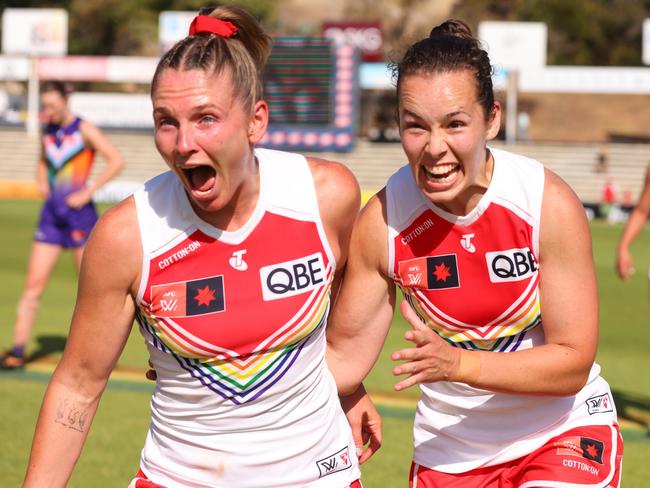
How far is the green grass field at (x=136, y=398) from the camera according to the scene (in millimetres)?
6766

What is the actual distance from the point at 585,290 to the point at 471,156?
60 cm

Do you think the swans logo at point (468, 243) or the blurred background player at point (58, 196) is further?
the blurred background player at point (58, 196)

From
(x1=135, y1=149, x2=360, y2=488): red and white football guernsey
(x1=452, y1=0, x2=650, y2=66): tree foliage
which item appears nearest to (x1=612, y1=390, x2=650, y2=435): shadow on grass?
(x1=135, y1=149, x2=360, y2=488): red and white football guernsey

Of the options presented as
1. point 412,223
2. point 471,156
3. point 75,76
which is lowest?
point 75,76

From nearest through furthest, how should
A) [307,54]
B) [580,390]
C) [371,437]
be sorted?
[580,390] < [371,437] < [307,54]

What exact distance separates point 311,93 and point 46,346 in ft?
59.5

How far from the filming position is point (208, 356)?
345 centimetres

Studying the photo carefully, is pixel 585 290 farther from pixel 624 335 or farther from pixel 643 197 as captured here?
pixel 624 335

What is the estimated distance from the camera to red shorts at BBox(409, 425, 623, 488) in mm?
3807

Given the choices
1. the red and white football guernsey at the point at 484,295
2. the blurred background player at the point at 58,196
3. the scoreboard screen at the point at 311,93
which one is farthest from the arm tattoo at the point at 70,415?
the scoreboard screen at the point at 311,93

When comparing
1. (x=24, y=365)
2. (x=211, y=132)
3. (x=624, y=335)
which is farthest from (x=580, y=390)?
(x=624, y=335)

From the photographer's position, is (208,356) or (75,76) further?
(75,76)

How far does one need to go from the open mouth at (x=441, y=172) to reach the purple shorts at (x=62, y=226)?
640 cm

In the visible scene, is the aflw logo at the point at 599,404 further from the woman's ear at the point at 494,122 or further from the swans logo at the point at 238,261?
the swans logo at the point at 238,261
